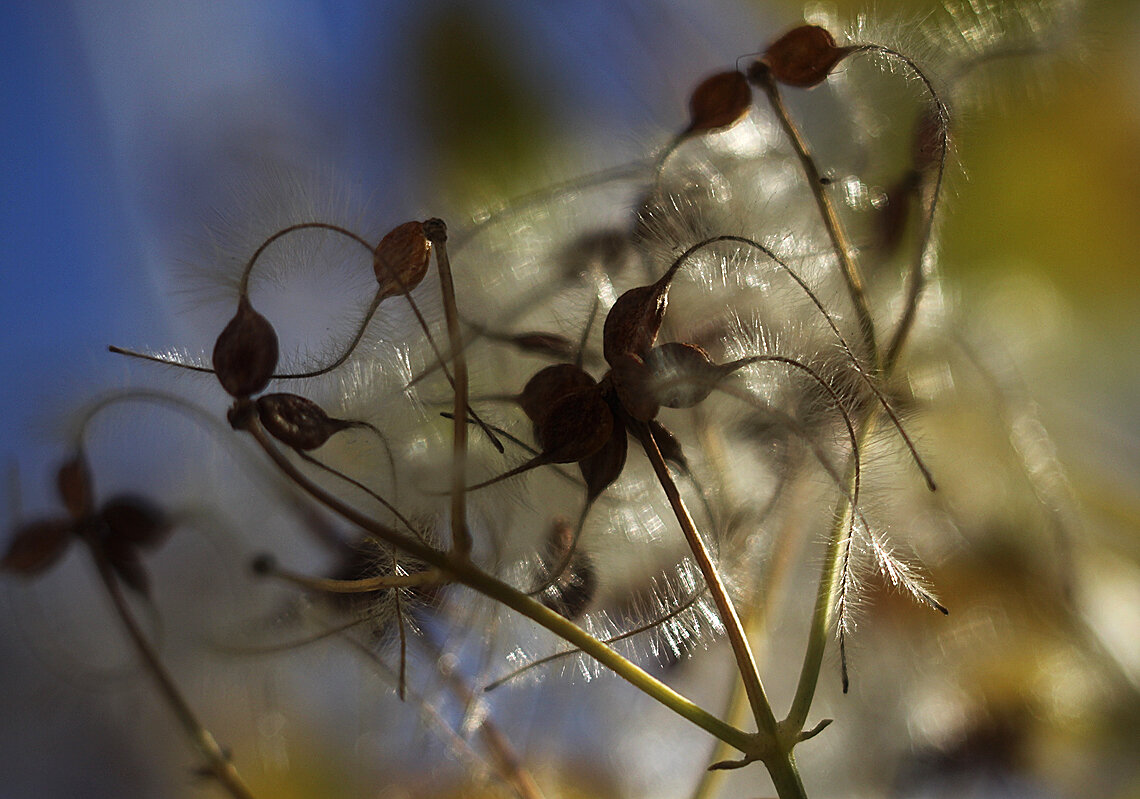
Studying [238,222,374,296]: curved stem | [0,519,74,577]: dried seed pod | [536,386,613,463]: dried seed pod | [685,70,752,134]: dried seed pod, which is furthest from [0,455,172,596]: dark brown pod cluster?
[685,70,752,134]: dried seed pod

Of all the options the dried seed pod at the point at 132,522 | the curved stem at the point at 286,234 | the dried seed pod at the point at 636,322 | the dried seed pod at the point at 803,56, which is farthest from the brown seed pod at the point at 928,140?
the dried seed pod at the point at 132,522

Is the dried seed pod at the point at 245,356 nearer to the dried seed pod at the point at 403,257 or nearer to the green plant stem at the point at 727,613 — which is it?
the dried seed pod at the point at 403,257

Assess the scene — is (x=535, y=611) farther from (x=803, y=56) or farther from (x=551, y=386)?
(x=803, y=56)

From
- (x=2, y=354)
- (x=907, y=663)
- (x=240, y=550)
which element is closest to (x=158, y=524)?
(x=240, y=550)

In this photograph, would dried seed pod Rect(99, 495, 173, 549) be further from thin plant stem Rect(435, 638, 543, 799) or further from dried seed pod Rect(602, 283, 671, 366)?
dried seed pod Rect(602, 283, 671, 366)

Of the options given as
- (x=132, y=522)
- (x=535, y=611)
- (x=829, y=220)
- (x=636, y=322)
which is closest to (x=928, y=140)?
(x=829, y=220)

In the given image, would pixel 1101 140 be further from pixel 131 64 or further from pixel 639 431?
pixel 131 64
